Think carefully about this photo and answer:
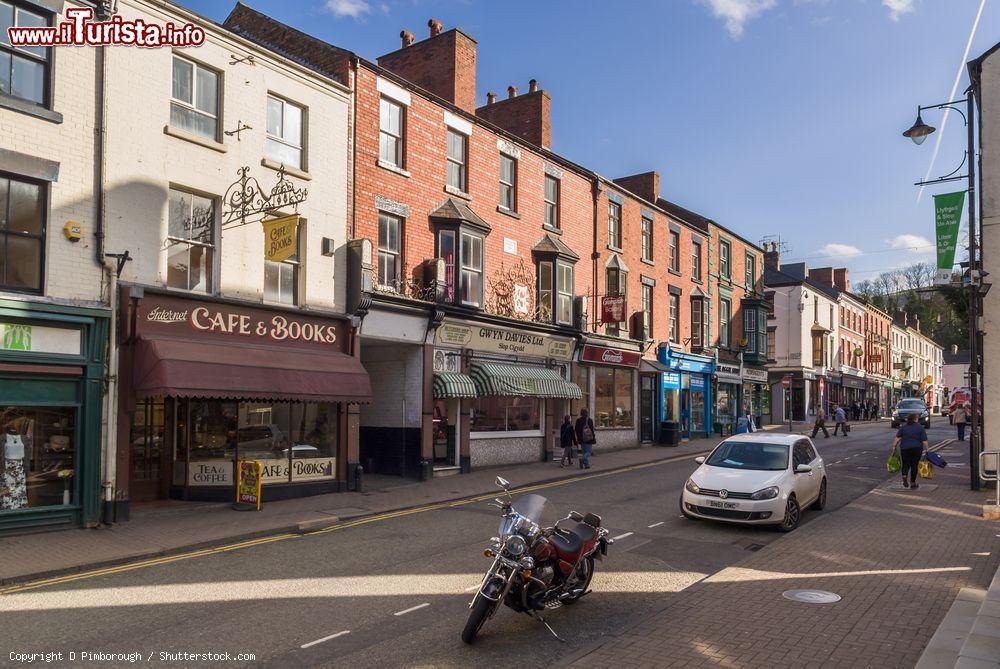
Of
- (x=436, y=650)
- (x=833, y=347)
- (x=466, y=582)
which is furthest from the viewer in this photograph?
(x=833, y=347)

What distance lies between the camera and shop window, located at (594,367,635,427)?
28.4 m

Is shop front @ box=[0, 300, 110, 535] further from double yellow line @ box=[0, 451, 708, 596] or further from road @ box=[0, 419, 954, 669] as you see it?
road @ box=[0, 419, 954, 669]

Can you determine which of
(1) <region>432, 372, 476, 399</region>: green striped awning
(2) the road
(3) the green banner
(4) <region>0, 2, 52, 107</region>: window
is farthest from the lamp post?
(4) <region>0, 2, 52, 107</region>: window

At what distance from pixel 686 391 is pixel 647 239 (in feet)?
25.1

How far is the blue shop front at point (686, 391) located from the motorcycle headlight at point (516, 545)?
2640cm

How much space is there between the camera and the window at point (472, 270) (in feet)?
70.5

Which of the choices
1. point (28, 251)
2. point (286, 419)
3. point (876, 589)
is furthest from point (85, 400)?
point (876, 589)

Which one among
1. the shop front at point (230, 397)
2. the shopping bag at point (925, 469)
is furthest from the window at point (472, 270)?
the shopping bag at point (925, 469)

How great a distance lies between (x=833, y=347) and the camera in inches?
2281

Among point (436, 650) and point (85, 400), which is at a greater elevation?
point (85, 400)

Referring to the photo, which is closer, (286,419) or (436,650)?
(436,650)

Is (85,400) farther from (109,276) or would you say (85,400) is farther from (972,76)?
(972,76)

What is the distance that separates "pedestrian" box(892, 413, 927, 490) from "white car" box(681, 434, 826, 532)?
139 inches

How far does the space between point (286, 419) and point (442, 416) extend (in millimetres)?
5507
